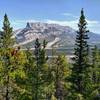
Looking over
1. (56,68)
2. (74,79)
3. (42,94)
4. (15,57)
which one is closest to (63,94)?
(56,68)

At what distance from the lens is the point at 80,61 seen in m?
47.9

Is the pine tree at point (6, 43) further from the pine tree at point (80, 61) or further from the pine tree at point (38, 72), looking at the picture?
the pine tree at point (80, 61)

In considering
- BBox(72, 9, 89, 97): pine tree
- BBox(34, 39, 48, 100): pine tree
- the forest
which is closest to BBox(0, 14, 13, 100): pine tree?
the forest

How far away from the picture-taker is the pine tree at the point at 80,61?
47531mm

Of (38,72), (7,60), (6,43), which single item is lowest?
(38,72)

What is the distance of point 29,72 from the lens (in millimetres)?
61500

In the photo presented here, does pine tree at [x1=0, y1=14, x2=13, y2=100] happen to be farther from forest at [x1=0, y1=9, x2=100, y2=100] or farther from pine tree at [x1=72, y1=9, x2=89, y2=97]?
pine tree at [x1=72, y1=9, x2=89, y2=97]

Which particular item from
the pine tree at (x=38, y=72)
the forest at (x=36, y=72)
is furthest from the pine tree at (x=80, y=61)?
the pine tree at (x=38, y=72)

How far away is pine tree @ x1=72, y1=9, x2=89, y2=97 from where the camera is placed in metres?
47.5

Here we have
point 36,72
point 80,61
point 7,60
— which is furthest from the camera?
point 36,72

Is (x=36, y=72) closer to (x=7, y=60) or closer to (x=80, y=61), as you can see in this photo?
(x=7, y=60)

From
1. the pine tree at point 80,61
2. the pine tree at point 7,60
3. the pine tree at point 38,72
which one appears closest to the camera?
the pine tree at point 80,61

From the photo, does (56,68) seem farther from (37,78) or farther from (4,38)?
(4,38)

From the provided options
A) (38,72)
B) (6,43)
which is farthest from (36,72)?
(6,43)
